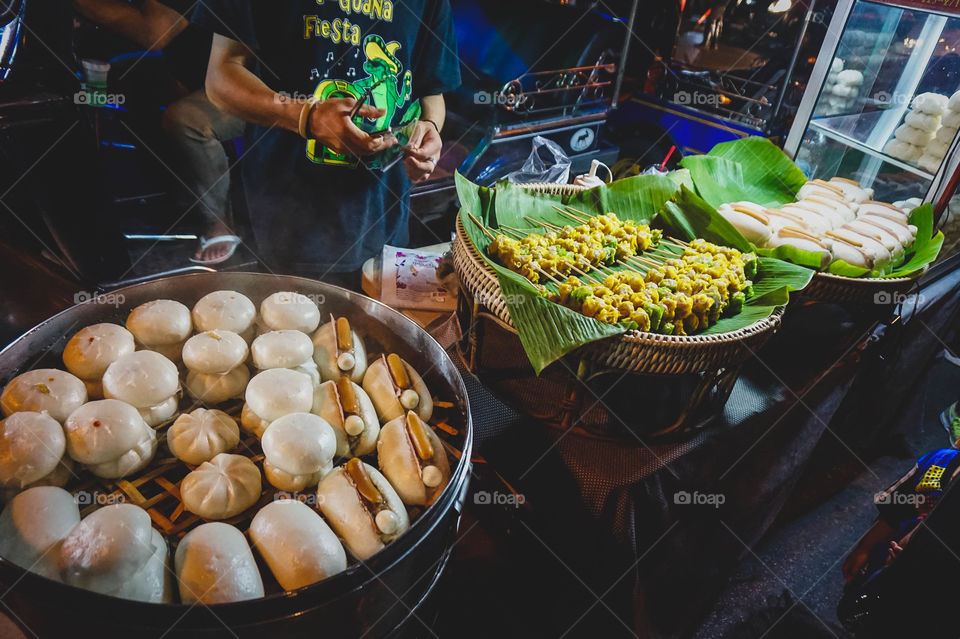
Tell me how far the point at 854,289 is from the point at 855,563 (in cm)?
151

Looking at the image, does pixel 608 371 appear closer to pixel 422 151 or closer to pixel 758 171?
pixel 422 151

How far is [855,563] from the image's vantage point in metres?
2.74

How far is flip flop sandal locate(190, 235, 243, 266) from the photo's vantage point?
4.38 metres

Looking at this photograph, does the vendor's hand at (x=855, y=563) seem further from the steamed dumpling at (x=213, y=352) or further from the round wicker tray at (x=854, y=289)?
the steamed dumpling at (x=213, y=352)

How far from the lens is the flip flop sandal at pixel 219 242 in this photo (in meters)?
4.38

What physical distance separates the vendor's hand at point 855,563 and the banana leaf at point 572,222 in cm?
162

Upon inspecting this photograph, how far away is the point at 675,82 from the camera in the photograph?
19.8ft

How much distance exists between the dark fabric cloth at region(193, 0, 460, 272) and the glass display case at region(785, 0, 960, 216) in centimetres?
279
